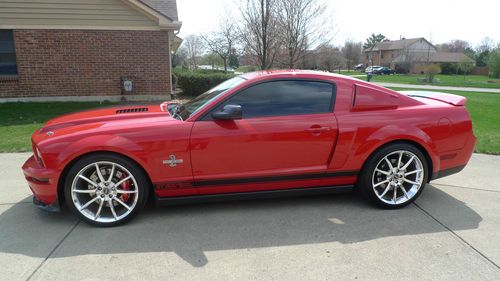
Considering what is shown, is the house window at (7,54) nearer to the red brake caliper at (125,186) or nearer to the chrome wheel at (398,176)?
the red brake caliper at (125,186)

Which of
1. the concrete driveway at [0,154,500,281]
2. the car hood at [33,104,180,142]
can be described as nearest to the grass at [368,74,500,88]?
the concrete driveway at [0,154,500,281]

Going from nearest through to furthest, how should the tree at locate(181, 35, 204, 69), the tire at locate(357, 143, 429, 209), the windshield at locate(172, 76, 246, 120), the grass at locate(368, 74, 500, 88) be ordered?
the windshield at locate(172, 76, 246, 120) → the tire at locate(357, 143, 429, 209) → the grass at locate(368, 74, 500, 88) → the tree at locate(181, 35, 204, 69)

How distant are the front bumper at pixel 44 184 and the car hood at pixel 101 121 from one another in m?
0.34

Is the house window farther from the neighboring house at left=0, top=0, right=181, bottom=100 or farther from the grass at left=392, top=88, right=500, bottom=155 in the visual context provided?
the grass at left=392, top=88, right=500, bottom=155

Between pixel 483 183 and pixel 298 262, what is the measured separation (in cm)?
329

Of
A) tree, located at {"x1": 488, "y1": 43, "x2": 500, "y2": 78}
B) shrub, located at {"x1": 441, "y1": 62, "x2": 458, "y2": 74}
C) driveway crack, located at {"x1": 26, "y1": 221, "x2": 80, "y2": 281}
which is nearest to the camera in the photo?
driveway crack, located at {"x1": 26, "y1": 221, "x2": 80, "y2": 281}

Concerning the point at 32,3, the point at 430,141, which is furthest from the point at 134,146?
the point at 32,3

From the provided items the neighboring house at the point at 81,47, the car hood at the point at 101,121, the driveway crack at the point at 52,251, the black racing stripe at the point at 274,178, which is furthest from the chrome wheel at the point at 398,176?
the neighboring house at the point at 81,47

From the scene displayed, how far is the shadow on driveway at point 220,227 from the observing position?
304 cm

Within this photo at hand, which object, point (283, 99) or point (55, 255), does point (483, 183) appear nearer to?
point (283, 99)

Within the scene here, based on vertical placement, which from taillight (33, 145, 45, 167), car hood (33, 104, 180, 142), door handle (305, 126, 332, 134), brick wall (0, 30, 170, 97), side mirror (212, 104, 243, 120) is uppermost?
brick wall (0, 30, 170, 97)

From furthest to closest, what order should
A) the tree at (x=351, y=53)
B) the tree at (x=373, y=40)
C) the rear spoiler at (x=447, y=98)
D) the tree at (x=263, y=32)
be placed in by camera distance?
the tree at (x=373, y=40), the tree at (x=351, y=53), the tree at (x=263, y=32), the rear spoiler at (x=447, y=98)

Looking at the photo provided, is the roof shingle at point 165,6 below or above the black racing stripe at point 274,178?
above

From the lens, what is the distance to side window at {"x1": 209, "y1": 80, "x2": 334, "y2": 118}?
139 inches
